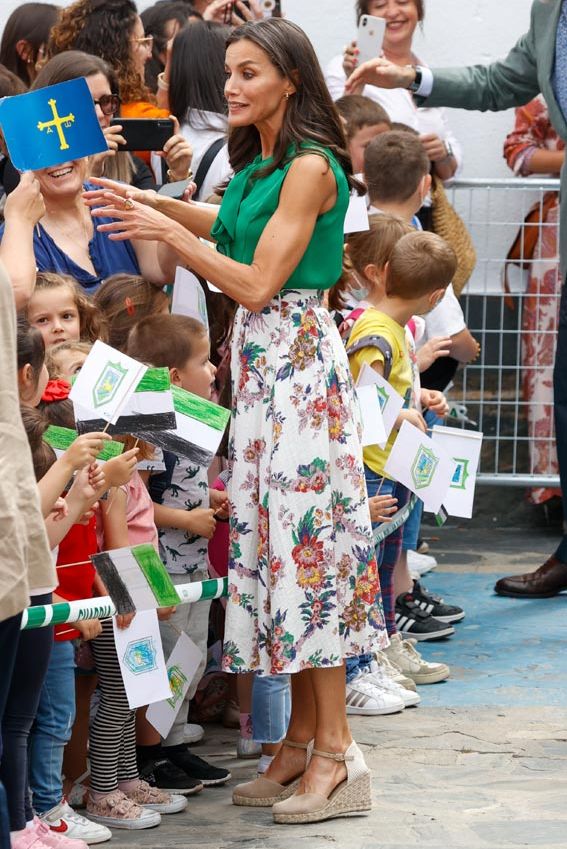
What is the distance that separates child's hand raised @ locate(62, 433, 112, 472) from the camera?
3365 mm

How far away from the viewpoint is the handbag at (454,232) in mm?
6840

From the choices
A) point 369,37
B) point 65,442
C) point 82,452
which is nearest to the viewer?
point 82,452

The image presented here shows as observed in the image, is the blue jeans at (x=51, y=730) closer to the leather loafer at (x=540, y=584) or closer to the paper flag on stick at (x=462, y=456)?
the paper flag on stick at (x=462, y=456)

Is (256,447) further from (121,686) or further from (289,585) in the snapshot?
(121,686)

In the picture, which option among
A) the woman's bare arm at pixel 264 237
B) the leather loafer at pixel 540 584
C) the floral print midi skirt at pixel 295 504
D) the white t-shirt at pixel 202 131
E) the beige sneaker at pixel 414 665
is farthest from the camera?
the leather loafer at pixel 540 584

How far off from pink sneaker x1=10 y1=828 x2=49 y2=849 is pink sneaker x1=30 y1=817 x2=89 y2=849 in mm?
19

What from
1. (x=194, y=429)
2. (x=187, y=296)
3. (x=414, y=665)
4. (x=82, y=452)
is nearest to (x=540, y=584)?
(x=414, y=665)

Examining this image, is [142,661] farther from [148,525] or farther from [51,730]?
[148,525]

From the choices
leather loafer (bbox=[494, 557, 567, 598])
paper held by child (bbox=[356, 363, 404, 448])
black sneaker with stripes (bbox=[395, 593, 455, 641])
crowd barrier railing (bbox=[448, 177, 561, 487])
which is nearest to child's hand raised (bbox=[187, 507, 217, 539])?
paper held by child (bbox=[356, 363, 404, 448])

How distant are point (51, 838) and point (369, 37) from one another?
3.78 metres

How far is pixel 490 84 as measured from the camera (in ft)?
21.7

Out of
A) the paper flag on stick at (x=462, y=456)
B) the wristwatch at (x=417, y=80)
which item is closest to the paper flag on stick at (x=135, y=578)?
the paper flag on stick at (x=462, y=456)

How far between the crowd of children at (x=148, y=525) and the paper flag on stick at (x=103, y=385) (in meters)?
0.09

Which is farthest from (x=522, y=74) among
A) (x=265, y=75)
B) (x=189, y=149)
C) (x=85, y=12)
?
(x=265, y=75)
